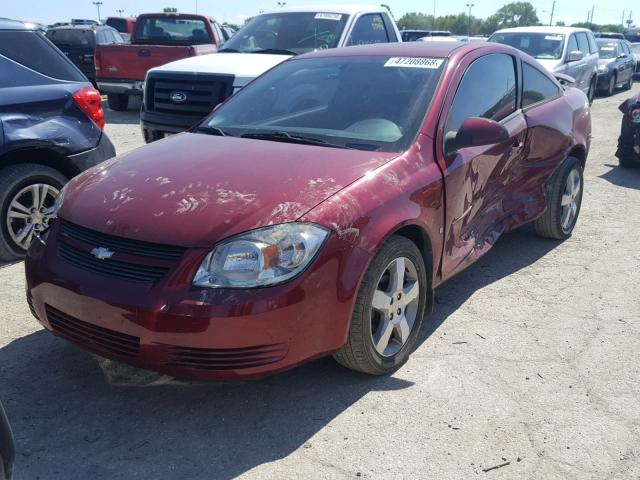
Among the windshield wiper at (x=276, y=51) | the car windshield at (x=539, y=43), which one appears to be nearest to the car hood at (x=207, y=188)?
the windshield wiper at (x=276, y=51)

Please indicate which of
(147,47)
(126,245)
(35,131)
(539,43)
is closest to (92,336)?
(126,245)

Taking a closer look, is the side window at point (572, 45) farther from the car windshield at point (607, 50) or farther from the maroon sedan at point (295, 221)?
the maroon sedan at point (295, 221)

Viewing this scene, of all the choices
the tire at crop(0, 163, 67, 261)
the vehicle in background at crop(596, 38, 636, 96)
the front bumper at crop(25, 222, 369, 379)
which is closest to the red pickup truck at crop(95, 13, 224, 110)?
the tire at crop(0, 163, 67, 261)

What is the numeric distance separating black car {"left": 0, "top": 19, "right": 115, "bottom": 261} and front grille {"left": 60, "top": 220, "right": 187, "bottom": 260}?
2.09m

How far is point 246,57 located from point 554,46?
6.87 meters

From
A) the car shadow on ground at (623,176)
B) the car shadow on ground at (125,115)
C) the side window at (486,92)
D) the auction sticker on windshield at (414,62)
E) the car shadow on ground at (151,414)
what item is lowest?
the car shadow on ground at (125,115)

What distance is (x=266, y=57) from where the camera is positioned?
8.41 meters

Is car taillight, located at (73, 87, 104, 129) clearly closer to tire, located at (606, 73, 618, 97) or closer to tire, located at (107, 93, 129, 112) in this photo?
tire, located at (107, 93, 129, 112)

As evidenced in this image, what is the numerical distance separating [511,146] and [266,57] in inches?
181

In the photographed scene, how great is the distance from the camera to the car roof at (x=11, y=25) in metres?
5.15

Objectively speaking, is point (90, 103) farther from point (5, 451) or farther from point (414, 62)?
point (5, 451)

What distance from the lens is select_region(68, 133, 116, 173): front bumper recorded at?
5269mm

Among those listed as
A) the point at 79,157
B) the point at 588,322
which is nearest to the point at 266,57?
the point at 79,157

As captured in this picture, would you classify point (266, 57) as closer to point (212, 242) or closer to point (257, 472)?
point (212, 242)
